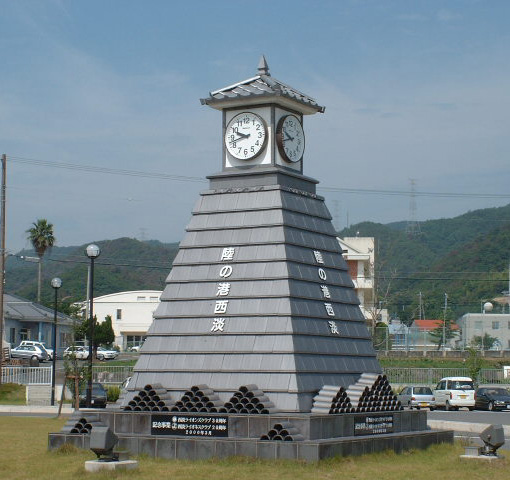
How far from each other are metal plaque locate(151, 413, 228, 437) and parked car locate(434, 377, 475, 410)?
86.7 feet

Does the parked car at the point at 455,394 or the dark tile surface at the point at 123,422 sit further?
the parked car at the point at 455,394

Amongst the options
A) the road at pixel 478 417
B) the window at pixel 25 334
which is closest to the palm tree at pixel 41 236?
the window at pixel 25 334

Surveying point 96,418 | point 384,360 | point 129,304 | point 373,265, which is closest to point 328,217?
point 96,418

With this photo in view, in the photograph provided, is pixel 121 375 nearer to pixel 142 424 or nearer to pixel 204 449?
pixel 142 424

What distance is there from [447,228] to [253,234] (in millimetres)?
164522

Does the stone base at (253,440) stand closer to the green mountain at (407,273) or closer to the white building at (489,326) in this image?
the green mountain at (407,273)

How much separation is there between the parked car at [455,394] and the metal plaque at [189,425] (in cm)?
2642

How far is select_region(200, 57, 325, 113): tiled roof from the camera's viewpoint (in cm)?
2198

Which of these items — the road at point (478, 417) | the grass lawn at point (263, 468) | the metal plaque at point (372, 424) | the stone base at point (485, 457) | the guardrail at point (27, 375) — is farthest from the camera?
the guardrail at point (27, 375)

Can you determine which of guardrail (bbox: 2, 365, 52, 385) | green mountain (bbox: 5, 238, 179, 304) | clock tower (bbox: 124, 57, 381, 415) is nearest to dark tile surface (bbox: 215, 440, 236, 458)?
clock tower (bbox: 124, 57, 381, 415)

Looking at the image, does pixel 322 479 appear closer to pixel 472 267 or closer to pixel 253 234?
pixel 253 234

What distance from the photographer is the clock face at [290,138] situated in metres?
22.3

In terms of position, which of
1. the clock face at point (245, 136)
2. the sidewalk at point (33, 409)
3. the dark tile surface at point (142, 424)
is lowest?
the sidewalk at point (33, 409)

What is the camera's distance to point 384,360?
65.6m
